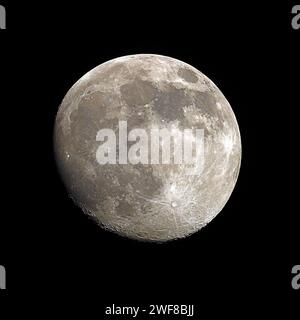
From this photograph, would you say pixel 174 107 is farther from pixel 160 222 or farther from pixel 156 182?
pixel 160 222

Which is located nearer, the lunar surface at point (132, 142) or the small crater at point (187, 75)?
the lunar surface at point (132, 142)

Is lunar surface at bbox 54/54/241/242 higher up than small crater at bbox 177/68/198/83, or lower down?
lower down

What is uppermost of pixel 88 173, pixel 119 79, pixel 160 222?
pixel 119 79

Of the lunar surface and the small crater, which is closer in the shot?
the lunar surface

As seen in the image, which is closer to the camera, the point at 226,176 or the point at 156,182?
the point at 156,182

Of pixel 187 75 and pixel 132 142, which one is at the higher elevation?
pixel 187 75

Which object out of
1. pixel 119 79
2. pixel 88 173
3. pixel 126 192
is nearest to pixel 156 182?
pixel 126 192

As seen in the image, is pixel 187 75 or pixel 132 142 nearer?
pixel 132 142

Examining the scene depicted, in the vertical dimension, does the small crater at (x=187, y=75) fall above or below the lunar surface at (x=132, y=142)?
above
